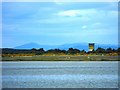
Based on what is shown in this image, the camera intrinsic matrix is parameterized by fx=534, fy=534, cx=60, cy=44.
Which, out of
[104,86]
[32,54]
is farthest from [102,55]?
[104,86]

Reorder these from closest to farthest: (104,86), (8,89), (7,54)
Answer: (8,89), (104,86), (7,54)

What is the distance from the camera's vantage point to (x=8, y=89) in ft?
153

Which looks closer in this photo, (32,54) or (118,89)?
(118,89)

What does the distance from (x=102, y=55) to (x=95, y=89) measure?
124067 mm

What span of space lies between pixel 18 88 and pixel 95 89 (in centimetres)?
703

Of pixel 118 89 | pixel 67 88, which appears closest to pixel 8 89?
pixel 67 88

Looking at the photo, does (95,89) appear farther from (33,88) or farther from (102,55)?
(102,55)

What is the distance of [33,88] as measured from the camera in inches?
1901

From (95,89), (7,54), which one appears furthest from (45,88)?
(7,54)

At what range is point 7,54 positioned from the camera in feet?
548

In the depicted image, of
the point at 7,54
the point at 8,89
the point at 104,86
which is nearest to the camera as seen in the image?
the point at 8,89

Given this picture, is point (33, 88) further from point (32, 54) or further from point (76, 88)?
point (32, 54)

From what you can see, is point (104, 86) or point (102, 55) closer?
point (104, 86)

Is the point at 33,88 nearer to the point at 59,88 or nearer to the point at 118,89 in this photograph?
the point at 59,88
